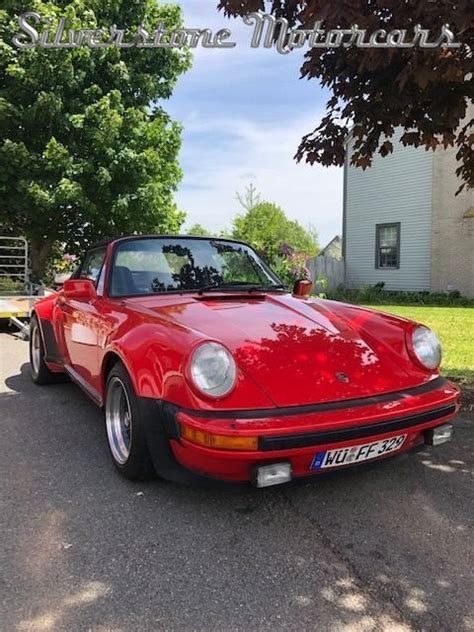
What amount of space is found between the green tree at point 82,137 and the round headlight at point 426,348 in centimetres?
1002

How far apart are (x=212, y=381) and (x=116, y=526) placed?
894mm

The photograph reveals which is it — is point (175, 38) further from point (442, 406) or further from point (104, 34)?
point (442, 406)

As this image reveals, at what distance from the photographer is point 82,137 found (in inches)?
484

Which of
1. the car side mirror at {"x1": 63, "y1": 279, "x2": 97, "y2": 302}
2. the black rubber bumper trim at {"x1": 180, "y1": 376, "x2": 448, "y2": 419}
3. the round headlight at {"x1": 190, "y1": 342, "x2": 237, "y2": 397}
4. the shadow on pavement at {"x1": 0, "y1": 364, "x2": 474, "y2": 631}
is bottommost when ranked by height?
the shadow on pavement at {"x1": 0, "y1": 364, "x2": 474, "y2": 631}

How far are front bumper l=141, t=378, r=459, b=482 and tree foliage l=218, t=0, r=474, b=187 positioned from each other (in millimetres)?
1996

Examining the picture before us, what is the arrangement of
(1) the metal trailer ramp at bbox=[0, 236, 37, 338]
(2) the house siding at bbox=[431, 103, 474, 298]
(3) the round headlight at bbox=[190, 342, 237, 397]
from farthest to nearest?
(2) the house siding at bbox=[431, 103, 474, 298] → (1) the metal trailer ramp at bbox=[0, 236, 37, 338] → (3) the round headlight at bbox=[190, 342, 237, 397]

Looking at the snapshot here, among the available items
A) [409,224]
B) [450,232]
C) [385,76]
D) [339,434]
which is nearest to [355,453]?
[339,434]

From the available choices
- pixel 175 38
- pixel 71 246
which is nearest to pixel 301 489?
pixel 175 38

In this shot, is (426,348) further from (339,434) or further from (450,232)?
(450,232)

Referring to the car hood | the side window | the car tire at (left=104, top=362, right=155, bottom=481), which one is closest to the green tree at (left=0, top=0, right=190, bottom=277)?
the side window

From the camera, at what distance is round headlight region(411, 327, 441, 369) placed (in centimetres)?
303

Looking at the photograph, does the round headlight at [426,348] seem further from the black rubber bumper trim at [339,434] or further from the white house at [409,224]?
the white house at [409,224]

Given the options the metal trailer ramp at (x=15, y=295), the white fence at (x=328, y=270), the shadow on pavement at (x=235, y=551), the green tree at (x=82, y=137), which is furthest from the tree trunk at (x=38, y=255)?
the shadow on pavement at (x=235, y=551)

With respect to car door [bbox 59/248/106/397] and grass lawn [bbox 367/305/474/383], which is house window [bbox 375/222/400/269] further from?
car door [bbox 59/248/106/397]
